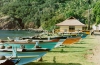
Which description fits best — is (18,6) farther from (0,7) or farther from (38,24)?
(38,24)

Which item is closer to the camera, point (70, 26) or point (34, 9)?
point (70, 26)

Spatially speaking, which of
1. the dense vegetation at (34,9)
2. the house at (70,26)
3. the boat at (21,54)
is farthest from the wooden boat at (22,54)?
the dense vegetation at (34,9)

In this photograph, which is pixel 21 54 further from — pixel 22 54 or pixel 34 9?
pixel 34 9

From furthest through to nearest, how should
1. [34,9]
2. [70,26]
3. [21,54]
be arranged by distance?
1. [34,9]
2. [70,26]
3. [21,54]

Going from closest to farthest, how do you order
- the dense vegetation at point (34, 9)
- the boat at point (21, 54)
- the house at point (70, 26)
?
1. the boat at point (21, 54)
2. the house at point (70, 26)
3. the dense vegetation at point (34, 9)

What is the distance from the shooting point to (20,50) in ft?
42.1

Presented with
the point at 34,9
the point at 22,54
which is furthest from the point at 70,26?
the point at 34,9

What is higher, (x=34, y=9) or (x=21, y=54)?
(x=34, y=9)

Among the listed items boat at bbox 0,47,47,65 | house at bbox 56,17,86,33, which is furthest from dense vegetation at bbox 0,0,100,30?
boat at bbox 0,47,47,65

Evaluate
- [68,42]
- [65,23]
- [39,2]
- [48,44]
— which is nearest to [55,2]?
[39,2]

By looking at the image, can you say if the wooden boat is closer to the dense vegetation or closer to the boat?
the boat

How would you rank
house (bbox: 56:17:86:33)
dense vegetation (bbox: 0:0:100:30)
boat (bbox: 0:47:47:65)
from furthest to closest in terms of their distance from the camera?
1. dense vegetation (bbox: 0:0:100:30)
2. house (bbox: 56:17:86:33)
3. boat (bbox: 0:47:47:65)

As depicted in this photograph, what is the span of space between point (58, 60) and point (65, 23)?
3872 centimetres

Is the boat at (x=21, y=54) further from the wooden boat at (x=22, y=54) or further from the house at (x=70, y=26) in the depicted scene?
the house at (x=70, y=26)
